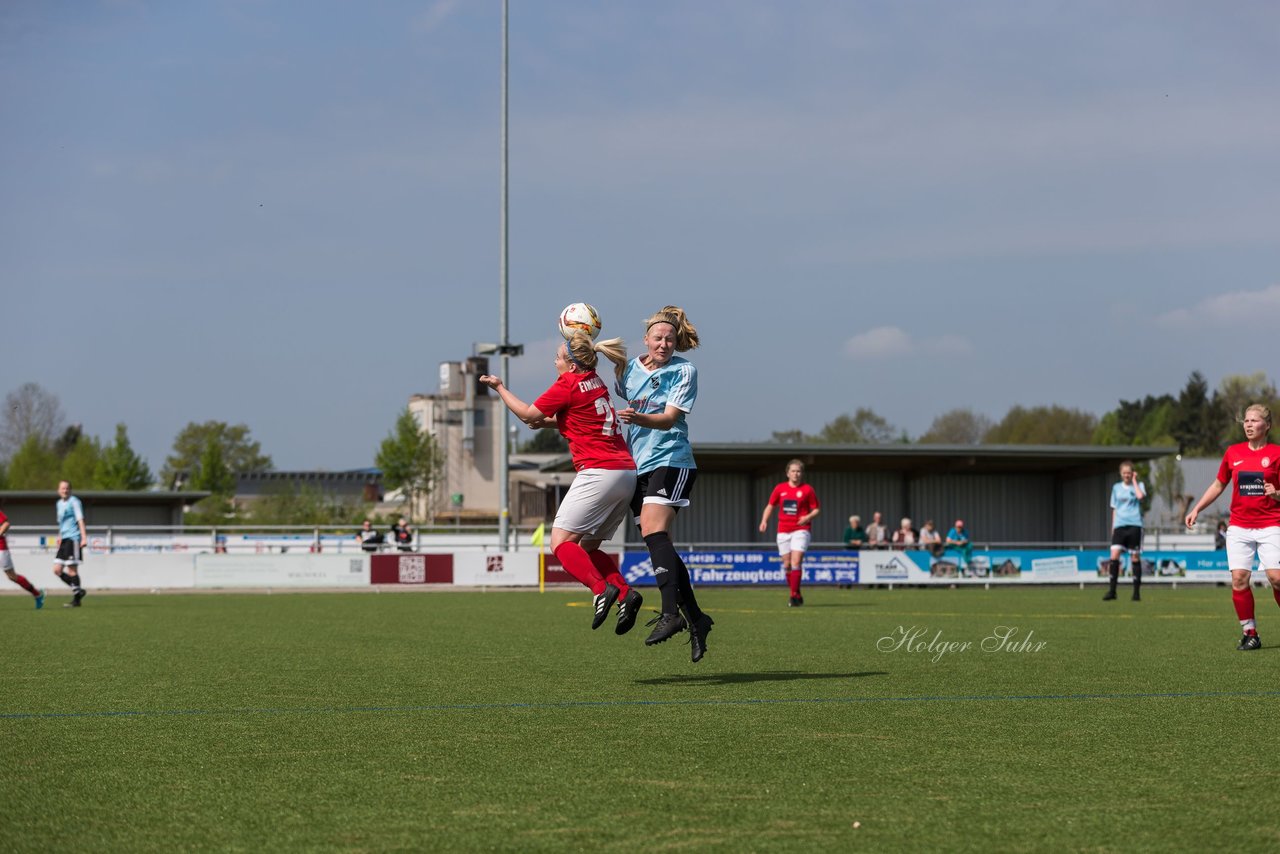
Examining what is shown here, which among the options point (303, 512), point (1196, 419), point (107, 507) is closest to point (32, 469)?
point (303, 512)

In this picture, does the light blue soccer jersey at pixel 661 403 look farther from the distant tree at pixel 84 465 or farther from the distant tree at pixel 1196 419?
the distant tree at pixel 1196 419

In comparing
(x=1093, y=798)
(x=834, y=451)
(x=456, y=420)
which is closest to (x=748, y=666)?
(x=1093, y=798)

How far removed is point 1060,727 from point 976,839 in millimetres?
2335

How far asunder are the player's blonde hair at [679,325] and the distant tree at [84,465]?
70924 mm

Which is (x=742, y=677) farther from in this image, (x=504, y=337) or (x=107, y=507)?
(x=107, y=507)

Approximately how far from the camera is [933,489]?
133 feet

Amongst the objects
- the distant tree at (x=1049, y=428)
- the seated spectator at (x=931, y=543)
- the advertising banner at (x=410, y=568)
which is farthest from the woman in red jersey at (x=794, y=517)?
the distant tree at (x=1049, y=428)

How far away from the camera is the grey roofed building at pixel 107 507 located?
49.3 m

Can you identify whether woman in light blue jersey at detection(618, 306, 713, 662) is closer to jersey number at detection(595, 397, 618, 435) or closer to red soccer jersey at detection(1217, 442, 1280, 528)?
jersey number at detection(595, 397, 618, 435)

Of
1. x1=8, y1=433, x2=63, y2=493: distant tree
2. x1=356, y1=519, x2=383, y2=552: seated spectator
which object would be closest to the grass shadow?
x1=356, y1=519, x2=383, y2=552: seated spectator

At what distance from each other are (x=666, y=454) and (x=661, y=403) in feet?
1.11

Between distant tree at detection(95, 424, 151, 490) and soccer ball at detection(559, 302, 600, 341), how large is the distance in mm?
70545

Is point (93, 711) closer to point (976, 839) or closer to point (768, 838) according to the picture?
point (768, 838)

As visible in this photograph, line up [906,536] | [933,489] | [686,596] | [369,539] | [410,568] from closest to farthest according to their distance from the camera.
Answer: [686,596] < [410,568] < [369,539] < [906,536] < [933,489]
